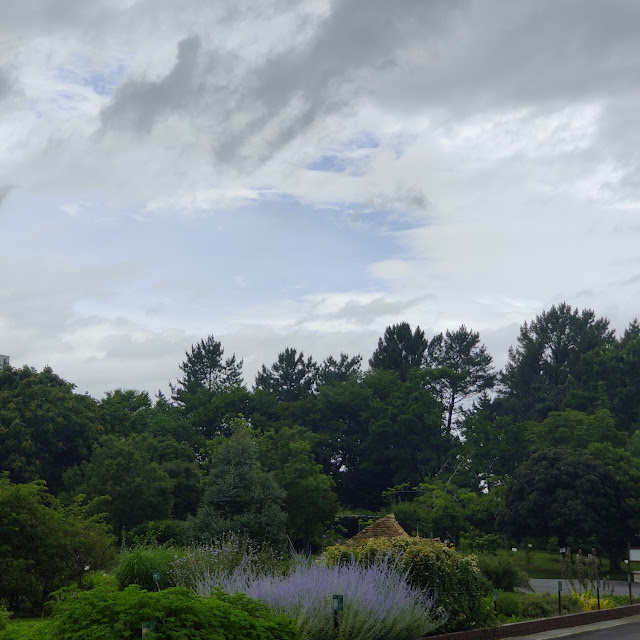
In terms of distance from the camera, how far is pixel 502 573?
28094mm

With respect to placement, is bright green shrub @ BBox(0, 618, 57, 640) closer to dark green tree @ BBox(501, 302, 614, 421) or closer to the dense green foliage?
the dense green foliage

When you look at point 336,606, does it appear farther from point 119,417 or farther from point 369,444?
point 369,444

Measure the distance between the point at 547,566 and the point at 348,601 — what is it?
46436 mm

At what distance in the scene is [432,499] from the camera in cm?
6203

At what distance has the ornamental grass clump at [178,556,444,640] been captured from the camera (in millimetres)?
13625

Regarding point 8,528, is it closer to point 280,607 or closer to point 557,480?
point 280,607

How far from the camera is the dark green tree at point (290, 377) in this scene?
91.1m

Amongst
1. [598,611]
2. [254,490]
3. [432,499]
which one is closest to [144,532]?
[254,490]

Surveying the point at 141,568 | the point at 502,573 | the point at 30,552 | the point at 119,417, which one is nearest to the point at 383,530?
the point at 502,573

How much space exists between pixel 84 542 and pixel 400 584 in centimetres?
1161

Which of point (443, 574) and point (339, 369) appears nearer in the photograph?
point (443, 574)

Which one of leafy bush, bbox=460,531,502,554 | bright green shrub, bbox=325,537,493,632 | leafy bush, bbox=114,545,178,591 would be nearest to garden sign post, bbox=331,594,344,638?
bright green shrub, bbox=325,537,493,632

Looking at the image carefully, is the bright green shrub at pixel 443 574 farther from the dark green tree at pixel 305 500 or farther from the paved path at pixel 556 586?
the dark green tree at pixel 305 500

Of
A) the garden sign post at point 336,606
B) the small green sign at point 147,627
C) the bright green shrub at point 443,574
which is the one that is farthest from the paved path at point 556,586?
the small green sign at point 147,627
